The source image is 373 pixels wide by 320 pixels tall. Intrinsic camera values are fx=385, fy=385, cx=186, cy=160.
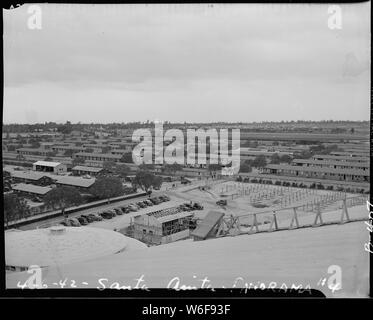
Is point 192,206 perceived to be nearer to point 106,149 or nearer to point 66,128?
point 106,149

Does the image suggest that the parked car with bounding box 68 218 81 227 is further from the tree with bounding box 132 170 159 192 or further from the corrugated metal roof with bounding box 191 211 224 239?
the corrugated metal roof with bounding box 191 211 224 239

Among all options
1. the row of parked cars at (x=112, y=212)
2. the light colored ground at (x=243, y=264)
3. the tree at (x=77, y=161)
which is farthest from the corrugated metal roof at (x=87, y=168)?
the light colored ground at (x=243, y=264)

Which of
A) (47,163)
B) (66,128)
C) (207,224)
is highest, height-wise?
(66,128)

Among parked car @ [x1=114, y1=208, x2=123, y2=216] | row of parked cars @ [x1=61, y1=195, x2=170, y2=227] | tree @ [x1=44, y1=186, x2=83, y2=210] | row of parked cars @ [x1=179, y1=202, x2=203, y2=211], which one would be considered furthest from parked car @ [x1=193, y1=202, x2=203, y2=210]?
tree @ [x1=44, y1=186, x2=83, y2=210]

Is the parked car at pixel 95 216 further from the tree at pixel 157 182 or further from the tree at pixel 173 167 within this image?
the tree at pixel 173 167

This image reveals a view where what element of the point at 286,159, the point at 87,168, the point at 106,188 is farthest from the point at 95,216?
the point at 286,159
